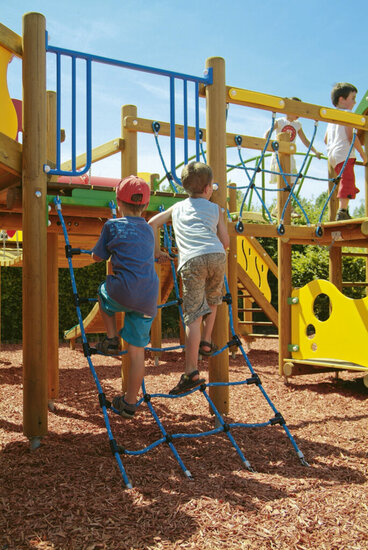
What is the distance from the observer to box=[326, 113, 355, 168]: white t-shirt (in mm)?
6463

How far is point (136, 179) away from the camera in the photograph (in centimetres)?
370

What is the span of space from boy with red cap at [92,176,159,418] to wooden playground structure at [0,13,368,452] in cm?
67

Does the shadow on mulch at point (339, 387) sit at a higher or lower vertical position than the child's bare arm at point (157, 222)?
lower

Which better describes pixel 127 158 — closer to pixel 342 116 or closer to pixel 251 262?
pixel 342 116

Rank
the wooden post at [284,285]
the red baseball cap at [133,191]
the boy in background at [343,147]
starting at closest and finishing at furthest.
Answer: the red baseball cap at [133,191] < the boy in background at [343,147] < the wooden post at [284,285]

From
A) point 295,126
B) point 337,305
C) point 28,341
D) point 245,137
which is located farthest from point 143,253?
point 295,126

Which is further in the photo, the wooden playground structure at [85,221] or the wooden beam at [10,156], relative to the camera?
the wooden playground structure at [85,221]

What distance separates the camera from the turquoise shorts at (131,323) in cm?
355

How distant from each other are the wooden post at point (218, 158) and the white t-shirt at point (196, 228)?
27.0 inches

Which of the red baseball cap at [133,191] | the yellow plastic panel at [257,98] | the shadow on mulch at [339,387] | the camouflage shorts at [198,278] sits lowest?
the shadow on mulch at [339,387]

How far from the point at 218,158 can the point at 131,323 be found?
5.99 ft

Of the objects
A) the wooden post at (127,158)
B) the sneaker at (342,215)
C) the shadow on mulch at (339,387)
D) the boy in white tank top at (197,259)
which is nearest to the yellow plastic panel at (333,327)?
the shadow on mulch at (339,387)

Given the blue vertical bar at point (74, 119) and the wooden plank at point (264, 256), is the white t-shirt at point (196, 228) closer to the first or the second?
the blue vertical bar at point (74, 119)

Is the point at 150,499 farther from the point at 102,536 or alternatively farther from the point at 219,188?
the point at 219,188
